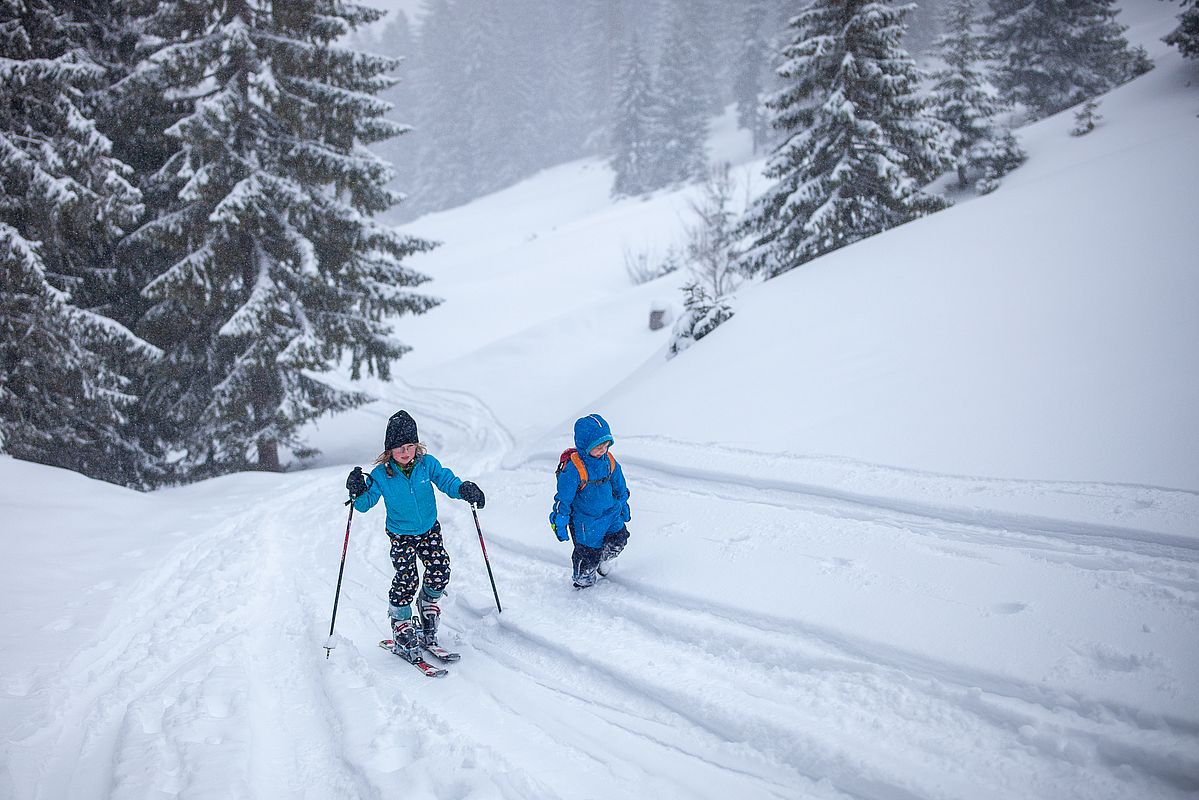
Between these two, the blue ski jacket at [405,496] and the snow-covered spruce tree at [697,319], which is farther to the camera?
the snow-covered spruce tree at [697,319]

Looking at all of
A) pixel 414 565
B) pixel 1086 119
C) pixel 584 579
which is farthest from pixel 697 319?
pixel 1086 119

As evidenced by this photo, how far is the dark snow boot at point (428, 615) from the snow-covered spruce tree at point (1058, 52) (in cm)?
3032

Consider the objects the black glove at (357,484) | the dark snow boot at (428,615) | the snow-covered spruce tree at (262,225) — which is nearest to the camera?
the black glove at (357,484)

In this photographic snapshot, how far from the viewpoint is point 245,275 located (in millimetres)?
10305

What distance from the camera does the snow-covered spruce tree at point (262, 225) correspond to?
30.2 ft

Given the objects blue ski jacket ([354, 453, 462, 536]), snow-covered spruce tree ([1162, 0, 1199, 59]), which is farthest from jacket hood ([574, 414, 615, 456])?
snow-covered spruce tree ([1162, 0, 1199, 59])

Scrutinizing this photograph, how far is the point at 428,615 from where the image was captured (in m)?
4.43

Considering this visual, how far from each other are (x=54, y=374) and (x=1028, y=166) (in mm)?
24549

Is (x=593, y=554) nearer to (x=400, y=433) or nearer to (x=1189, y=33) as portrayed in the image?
(x=400, y=433)

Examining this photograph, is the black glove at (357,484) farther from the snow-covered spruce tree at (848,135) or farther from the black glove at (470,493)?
the snow-covered spruce tree at (848,135)

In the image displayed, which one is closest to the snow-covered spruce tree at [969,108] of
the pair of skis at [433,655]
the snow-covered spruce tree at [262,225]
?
the snow-covered spruce tree at [262,225]

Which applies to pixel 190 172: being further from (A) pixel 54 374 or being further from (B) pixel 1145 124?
(B) pixel 1145 124

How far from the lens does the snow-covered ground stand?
3.12 m

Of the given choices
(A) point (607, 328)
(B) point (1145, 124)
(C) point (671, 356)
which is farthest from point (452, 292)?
(B) point (1145, 124)
